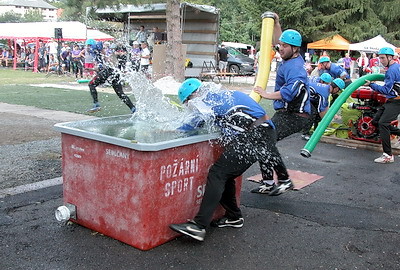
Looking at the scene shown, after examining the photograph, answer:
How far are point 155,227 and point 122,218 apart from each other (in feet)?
0.98

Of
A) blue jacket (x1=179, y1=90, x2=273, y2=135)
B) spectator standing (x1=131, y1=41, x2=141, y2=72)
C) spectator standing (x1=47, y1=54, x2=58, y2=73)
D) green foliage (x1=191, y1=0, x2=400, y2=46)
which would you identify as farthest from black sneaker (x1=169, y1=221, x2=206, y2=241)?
green foliage (x1=191, y1=0, x2=400, y2=46)

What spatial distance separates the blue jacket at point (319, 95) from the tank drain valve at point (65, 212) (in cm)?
470

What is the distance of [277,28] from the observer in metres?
6.08

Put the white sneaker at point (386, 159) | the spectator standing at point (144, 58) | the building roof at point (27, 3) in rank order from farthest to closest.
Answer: the building roof at point (27, 3) → the spectator standing at point (144, 58) → the white sneaker at point (386, 159)

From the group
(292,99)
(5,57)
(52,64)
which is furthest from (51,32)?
(292,99)

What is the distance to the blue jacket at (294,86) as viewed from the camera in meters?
5.37

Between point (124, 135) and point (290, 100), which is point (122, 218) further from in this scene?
point (290, 100)

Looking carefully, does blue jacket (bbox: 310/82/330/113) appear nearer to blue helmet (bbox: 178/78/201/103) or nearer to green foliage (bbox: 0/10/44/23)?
blue helmet (bbox: 178/78/201/103)

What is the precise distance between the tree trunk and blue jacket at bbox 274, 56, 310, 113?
36.6 feet

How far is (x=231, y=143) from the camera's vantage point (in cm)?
436

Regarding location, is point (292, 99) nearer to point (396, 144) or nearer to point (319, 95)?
point (319, 95)

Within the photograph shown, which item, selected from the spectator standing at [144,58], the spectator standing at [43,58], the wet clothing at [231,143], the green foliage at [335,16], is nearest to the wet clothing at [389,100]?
the wet clothing at [231,143]

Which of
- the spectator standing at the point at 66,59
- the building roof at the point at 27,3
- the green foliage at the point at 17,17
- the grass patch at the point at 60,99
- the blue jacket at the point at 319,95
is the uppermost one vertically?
the building roof at the point at 27,3

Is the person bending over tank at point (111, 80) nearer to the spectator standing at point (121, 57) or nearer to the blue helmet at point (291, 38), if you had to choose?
the spectator standing at point (121, 57)
